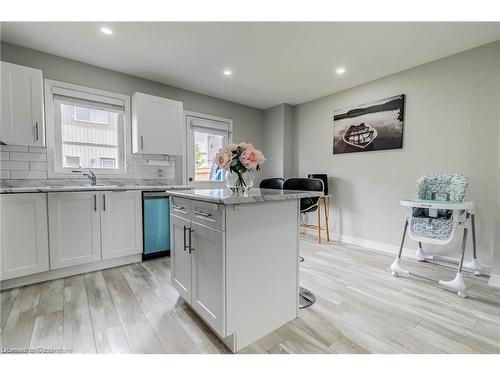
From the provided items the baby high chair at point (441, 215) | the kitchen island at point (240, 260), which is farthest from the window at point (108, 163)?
the baby high chair at point (441, 215)

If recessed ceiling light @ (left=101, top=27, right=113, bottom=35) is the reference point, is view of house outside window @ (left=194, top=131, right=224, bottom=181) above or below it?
below

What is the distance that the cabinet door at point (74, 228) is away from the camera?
7.50 feet

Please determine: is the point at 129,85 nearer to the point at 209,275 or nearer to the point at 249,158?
the point at 249,158

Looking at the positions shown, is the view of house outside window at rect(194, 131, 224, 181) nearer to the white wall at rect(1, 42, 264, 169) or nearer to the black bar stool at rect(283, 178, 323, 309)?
the white wall at rect(1, 42, 264, 169)

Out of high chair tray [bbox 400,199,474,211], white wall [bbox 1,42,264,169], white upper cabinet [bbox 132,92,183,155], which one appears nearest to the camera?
high chair tray [bbox 400,199,474,211]

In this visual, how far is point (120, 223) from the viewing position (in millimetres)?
2672

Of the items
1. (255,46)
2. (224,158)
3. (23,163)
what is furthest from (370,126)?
(23,163)

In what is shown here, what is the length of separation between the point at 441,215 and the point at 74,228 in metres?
3.85

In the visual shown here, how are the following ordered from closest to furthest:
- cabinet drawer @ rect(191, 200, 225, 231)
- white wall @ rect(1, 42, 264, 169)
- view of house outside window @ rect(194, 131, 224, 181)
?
cabinet drawer @ rect(191, 200, 225, 231) → white wall @ rect(1, 42, 264, 169) → view of house outside window @ rect(194, 131, 224, 181)

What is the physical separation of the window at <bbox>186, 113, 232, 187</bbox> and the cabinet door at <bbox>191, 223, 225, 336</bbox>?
2355 mm

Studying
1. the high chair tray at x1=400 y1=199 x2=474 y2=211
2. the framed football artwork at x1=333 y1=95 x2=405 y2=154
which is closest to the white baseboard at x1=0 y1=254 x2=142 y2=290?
the high chair tray at x1=400 y1=199 x2=474 y2=211

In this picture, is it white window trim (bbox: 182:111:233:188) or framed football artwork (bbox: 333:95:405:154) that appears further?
white window trim (bbox: 182:111:233:188)

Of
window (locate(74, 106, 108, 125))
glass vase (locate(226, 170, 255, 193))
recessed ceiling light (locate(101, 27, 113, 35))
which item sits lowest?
glass vase (locate(226, 170, 255, 193))

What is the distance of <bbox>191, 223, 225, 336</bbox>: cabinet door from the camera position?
1.29 meters
